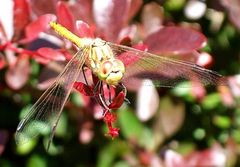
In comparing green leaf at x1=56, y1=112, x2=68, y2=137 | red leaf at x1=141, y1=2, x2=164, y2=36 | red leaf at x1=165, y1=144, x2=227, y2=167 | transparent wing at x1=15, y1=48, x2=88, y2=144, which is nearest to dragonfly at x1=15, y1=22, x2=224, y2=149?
transparent wing at x1=15, y1=48, x2=88, y2=144

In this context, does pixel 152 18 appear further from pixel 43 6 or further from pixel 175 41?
pixel 43 6

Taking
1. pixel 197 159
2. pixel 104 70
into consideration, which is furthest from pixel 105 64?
pixel 197 159

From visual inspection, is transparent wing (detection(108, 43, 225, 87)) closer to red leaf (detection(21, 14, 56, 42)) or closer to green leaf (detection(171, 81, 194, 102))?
red leaf (detection(21, 14, 56, 42))

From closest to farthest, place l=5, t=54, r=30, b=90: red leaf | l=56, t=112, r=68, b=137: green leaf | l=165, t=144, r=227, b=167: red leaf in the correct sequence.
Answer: l=5, t=54, r=30, b=90: red leaf
l=165, t=144, r=227, b=167: red leaf
l=56, t=112, r=68, b=137: green leaf

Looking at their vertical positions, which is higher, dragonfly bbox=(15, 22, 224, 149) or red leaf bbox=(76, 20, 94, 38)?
red leaf bbox=(76, 20, 94, 38)

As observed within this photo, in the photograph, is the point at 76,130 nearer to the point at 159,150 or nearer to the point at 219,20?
the point at 159,150

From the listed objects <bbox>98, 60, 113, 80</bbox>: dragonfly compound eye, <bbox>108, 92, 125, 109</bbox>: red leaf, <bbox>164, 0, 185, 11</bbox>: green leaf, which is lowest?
<bbox>108, 92, 125, 109</bbox>: red leaf

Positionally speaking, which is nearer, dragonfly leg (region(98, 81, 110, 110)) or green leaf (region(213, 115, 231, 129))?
dragonfly leg (region(98, 81, 110, 110))

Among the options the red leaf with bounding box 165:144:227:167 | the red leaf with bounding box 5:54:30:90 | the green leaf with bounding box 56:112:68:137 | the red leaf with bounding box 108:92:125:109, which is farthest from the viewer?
the green leaf with bounding box 56:112:68:137
